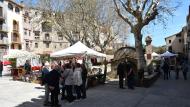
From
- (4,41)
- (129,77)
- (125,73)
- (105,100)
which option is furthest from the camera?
(4,41)

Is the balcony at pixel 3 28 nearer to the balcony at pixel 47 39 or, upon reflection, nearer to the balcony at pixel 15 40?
the balcony at pixel 15 40

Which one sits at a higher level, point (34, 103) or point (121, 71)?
point (121, 71)

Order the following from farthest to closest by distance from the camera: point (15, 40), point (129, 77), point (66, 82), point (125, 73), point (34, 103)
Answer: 1. point (15, 40)
2. point (125, 73)
3. point (129, 77)
4. point (66, 82)
5. point (34, 103)

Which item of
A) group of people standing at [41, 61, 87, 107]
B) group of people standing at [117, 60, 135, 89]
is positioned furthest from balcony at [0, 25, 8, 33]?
group of people standing at [41, 61, 87, 107]

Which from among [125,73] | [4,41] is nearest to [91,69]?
[125,73]

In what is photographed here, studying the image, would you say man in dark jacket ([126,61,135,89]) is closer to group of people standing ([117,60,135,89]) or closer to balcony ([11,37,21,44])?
group of people standing ([117,60,135,89])

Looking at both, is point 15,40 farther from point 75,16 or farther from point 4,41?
point 75,16

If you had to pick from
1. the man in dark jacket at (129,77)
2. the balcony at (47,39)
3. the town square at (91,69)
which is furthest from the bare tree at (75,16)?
the balcony at (47,39)

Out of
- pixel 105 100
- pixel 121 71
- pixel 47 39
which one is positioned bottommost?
pixel 105 100

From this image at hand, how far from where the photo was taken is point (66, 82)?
15.9m

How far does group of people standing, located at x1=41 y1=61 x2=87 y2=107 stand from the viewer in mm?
14031

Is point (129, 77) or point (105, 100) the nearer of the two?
point (105, 100)

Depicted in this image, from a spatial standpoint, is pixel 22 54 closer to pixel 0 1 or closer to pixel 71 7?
pixel 71 7

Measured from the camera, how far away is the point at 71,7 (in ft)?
141
